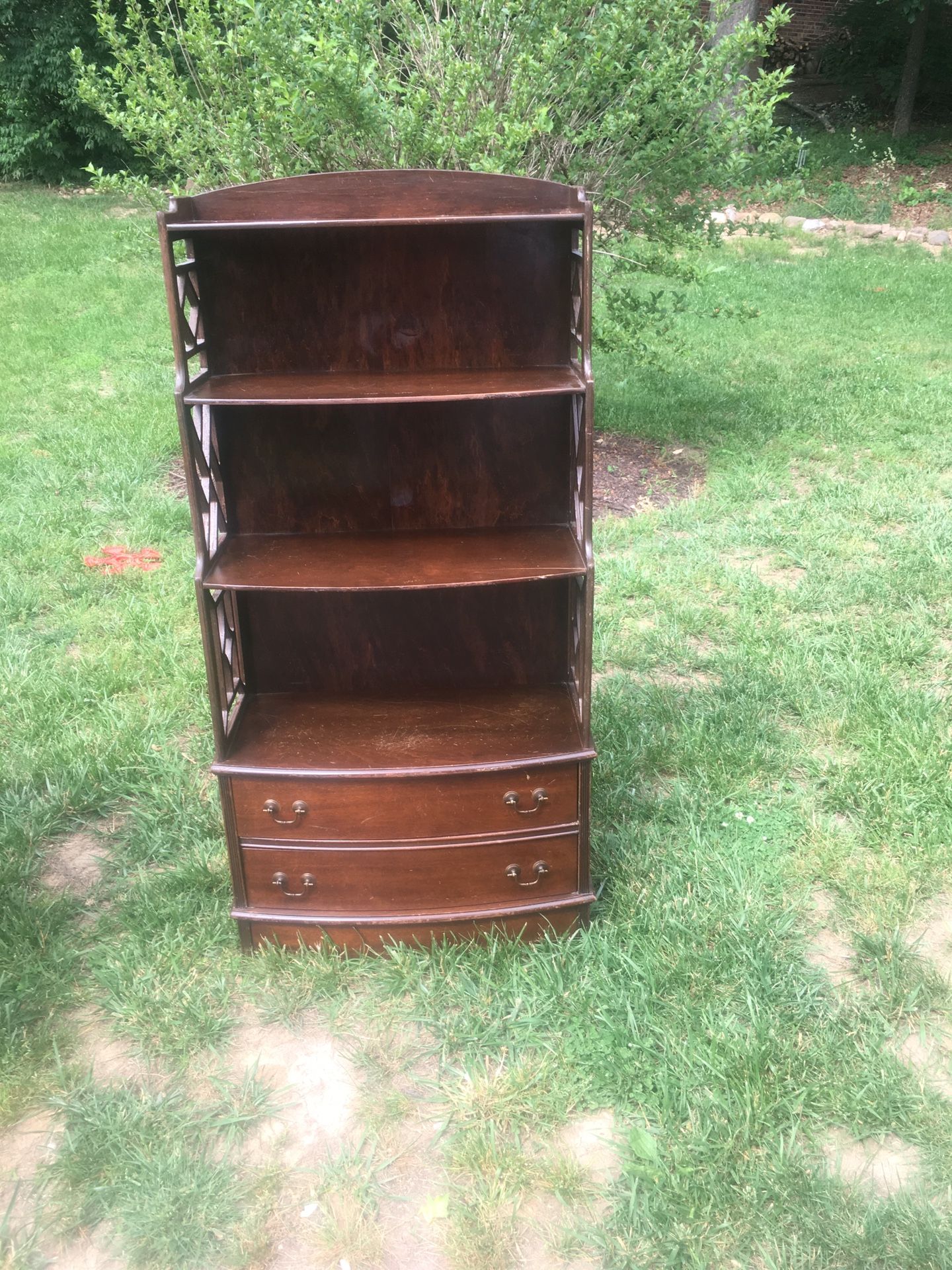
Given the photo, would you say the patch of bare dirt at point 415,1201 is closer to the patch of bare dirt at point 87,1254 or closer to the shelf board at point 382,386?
the patch of bare dirt at point 87,1254

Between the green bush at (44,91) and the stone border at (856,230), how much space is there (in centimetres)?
912

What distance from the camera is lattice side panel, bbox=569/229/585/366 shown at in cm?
237

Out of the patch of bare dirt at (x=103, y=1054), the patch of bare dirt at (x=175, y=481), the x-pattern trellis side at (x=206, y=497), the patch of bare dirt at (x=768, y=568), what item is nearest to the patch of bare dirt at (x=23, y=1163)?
the patch of bare dirt at (x=103, y=1054)

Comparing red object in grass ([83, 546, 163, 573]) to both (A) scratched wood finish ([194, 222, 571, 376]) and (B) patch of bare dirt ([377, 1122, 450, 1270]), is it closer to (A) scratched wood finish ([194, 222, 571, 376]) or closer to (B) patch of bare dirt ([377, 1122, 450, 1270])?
(A) scratched wood finish ([194, 222, 571, 376])

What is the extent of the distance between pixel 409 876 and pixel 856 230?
12.0 metres

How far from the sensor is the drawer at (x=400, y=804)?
8.48 feet

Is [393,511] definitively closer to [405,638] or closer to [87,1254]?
[405,638]

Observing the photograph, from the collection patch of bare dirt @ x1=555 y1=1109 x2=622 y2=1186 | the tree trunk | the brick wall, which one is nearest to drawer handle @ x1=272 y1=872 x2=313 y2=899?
patch of bare dirt @ x1=555 y1=1109 x2=622 y2=1186

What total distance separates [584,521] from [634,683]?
155 cm

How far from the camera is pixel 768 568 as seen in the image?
4891 mm

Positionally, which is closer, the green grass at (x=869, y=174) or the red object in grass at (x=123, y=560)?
the red object in grass at (x=123, y=560)

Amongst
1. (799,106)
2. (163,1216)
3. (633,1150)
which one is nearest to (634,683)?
(633,1150)

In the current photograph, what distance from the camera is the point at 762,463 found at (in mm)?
6008

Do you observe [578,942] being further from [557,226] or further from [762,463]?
[762,463]
